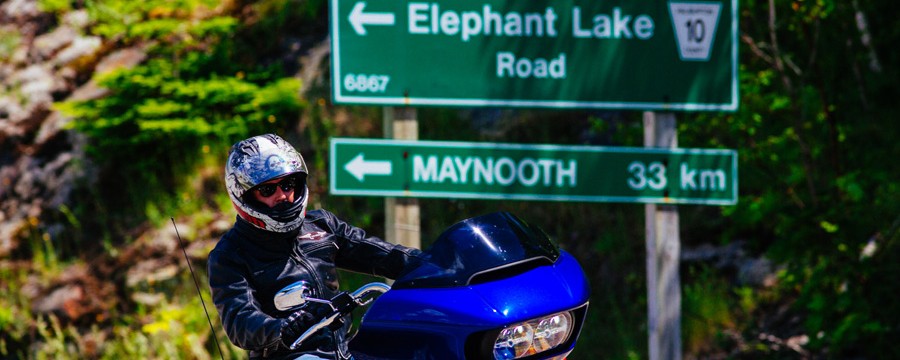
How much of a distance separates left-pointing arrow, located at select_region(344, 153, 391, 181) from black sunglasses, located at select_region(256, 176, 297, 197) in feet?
8.50

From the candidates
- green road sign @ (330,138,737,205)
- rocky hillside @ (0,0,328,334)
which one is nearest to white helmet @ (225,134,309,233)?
green road sign @ (330,138,737,205)

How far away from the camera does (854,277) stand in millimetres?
7027

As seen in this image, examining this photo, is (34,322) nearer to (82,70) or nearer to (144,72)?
(144,72)

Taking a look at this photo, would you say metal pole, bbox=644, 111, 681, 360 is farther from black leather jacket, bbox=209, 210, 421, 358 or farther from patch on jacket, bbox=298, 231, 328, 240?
patch on jacket, bbox=298, 231, 328, 240

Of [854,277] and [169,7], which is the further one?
[169,7]

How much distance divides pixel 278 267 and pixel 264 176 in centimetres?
36

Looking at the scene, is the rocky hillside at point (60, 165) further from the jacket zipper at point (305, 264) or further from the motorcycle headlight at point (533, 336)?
the motorcycle headlight at point (533, 336)

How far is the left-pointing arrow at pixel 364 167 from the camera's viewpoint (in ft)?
19.1

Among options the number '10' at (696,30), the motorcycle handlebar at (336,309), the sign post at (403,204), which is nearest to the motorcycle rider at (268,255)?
the motorcycle handlebar at (336,309)

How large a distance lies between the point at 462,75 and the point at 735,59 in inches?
70.7

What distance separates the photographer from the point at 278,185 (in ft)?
10.5

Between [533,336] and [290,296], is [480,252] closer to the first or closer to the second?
[533,336]

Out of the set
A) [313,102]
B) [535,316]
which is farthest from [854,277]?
[313,102]

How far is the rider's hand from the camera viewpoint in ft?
9.23
